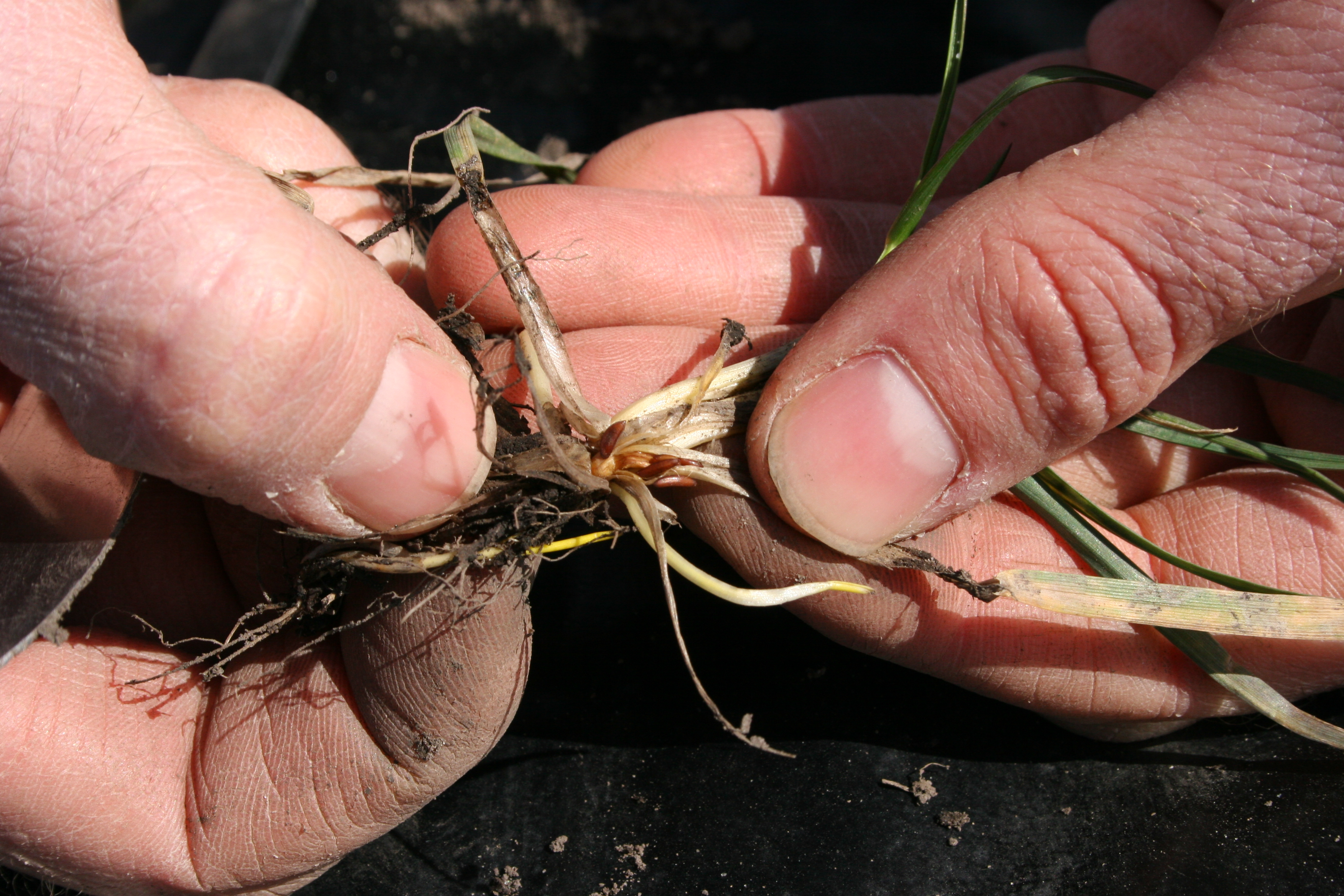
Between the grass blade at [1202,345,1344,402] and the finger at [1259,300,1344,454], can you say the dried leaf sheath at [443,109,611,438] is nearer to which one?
the grass blade at [1202,345,1344,402]

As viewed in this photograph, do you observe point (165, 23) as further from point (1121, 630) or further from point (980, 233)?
point (1121, 630)

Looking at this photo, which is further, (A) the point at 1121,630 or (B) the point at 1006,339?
(A) the point at 1121,630

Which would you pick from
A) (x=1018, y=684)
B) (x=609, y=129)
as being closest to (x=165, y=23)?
(x=609, y=129)

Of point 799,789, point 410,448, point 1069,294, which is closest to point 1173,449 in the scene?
point 1069,294

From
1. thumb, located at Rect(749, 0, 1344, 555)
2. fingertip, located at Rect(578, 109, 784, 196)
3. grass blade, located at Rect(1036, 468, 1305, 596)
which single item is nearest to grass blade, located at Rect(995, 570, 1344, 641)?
grass blade, located at Rect(1036, 468, 1305, 596)

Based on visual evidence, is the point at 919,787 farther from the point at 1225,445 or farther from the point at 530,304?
the point at 530,304
